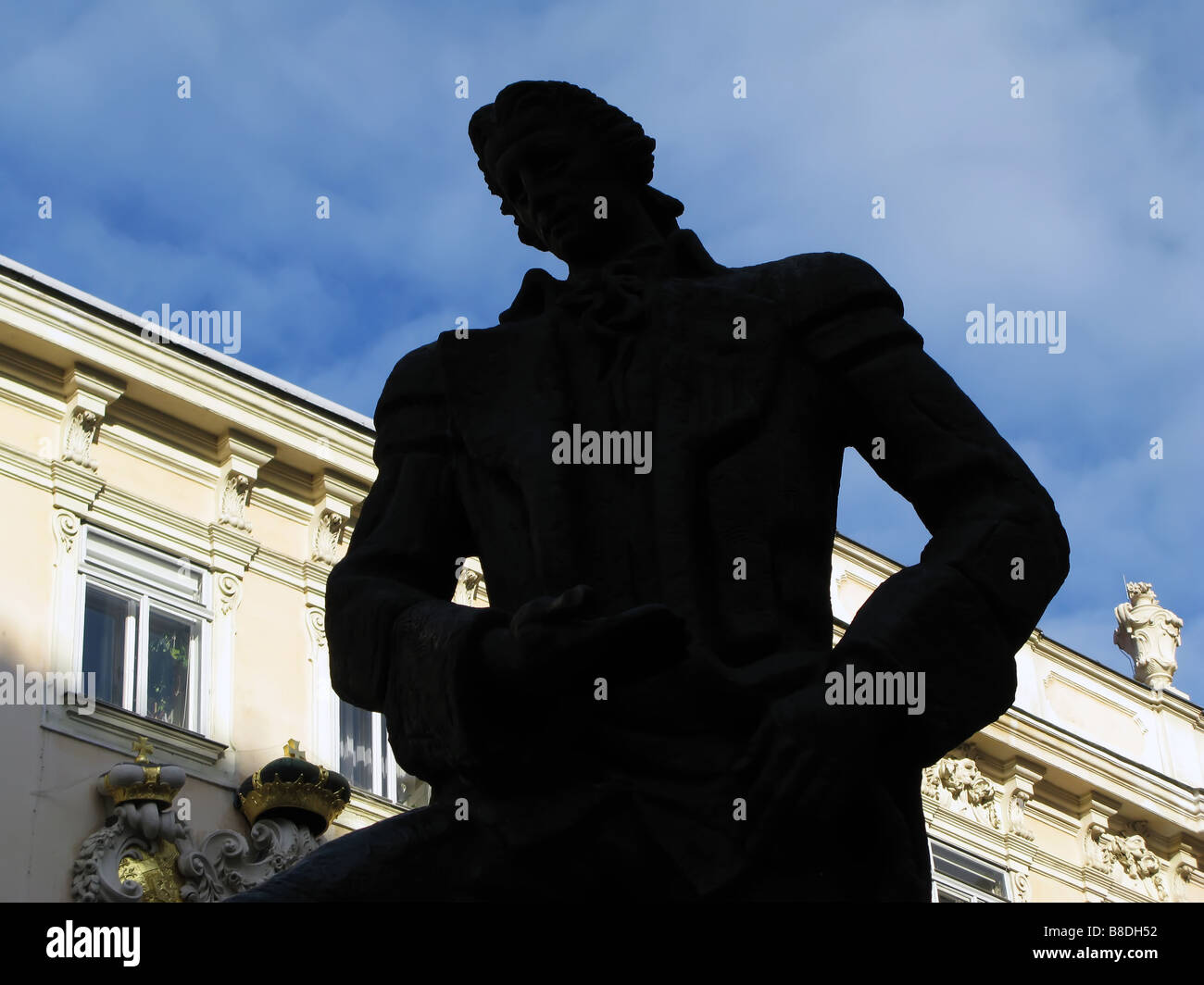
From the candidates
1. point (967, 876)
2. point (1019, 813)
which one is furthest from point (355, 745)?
point (1019, 813)

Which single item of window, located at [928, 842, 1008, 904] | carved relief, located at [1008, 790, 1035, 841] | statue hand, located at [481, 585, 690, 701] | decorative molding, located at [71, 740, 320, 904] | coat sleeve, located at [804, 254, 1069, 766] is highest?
carved relief, located at [1008, 790, 1035, 841]

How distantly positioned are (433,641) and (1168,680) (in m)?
26.8

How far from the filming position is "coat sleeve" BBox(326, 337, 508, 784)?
3613mm

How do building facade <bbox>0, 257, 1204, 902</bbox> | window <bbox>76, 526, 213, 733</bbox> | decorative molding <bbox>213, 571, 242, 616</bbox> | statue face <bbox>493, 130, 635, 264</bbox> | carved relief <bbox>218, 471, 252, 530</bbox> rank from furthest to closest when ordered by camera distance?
1. carved relief <bbox>218, 471, 252, 530</bbox>
2. decorative molding <bbox>213, 571, 242, 616</bbox>
3. window <bbox>76, 526, 213, 733</bbox>
4. building facade <bbox>0, 257, 1204, 902</bbox>
5. statue face <bbox>493, 130, 635, 264</bbox>

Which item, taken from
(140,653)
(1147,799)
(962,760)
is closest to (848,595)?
(962,760)

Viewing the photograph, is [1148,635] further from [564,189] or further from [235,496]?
[564,189]

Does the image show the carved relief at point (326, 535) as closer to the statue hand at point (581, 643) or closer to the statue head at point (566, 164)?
the statue head at point (566, 164)

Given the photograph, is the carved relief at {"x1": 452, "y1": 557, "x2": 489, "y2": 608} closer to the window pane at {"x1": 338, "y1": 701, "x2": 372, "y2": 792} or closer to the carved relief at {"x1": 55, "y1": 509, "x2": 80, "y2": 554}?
the window pane at {"x1": 338, "y1": 701, "x2": 372, "y2": 792}

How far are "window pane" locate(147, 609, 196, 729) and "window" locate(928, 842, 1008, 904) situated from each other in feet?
27.7

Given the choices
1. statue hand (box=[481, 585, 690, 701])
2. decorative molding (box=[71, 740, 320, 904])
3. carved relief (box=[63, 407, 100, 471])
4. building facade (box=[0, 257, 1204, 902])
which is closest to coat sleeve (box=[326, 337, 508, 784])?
statue hand (box=[481, 585, 690, 701])

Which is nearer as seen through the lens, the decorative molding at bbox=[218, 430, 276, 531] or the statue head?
the statue head

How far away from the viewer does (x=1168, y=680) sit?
1156 inches

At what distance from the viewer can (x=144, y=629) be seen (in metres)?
20.2

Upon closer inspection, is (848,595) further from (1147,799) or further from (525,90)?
(525,90)
